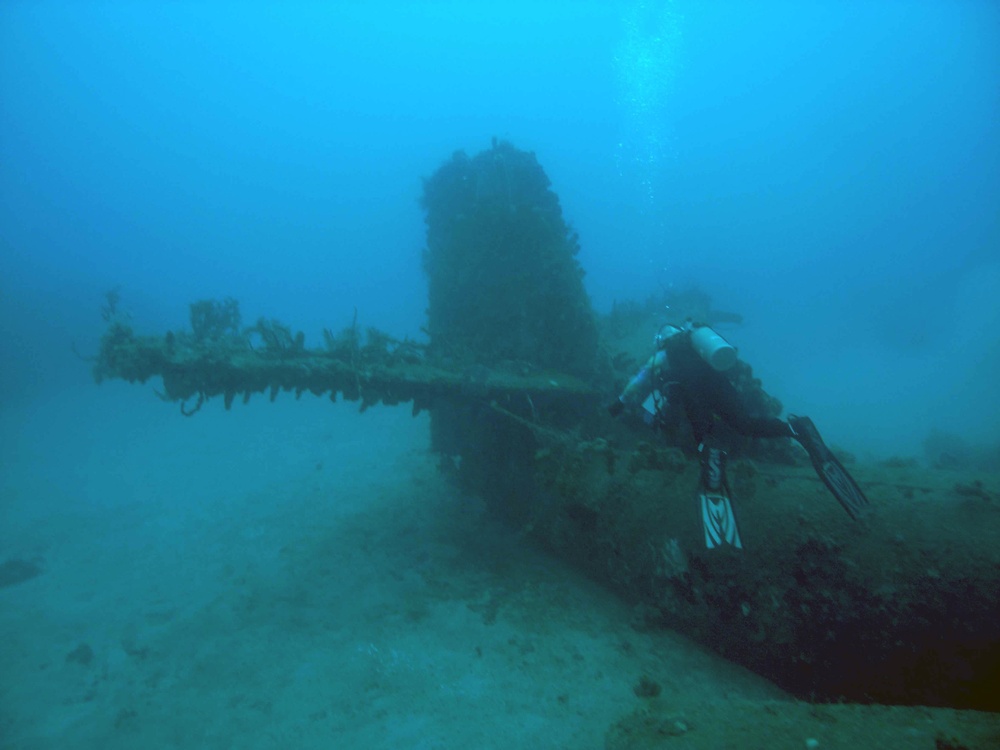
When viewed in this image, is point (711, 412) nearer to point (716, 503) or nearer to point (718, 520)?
point (716, 503)

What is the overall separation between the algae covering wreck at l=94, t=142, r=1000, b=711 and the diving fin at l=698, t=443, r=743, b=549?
59cm

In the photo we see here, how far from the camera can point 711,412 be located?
15.6 feet

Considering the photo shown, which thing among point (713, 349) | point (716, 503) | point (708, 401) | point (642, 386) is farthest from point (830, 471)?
point (642, 386)

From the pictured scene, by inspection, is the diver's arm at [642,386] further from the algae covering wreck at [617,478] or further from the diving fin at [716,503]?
the diving fin at [716,503]

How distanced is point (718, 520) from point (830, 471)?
111 cm

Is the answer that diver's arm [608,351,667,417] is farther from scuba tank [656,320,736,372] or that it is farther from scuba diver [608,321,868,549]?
scuba tank [656,320,736,372]

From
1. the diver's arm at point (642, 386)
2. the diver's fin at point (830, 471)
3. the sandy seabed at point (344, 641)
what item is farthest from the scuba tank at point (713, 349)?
the sandy seabed at point (344, 641)

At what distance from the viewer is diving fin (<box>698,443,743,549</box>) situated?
4.24m

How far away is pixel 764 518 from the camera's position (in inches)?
184

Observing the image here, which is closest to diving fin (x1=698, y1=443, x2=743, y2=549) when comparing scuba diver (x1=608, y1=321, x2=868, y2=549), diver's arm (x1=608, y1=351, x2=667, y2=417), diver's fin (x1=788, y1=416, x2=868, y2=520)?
scuba diver (x1=608, y1=321, x2=868, y2=549)

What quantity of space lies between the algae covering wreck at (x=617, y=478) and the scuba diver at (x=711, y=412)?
0.42m

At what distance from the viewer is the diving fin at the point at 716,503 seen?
4238mm

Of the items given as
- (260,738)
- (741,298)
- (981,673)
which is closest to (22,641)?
(260,738)

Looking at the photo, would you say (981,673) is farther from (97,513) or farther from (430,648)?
(97,513)
